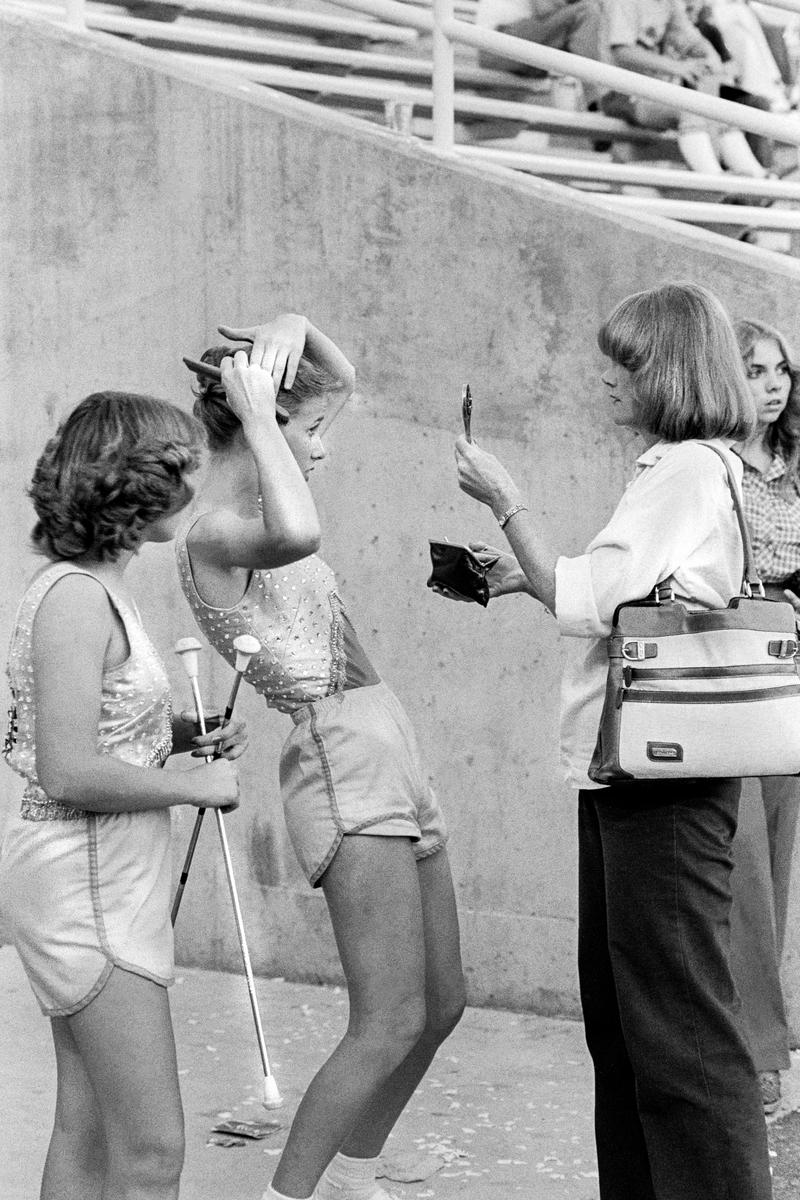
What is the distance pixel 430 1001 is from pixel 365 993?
0.27 metres

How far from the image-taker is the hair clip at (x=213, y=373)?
3298 millimetres

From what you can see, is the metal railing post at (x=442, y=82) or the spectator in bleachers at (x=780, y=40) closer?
the metal railing post at (x=442, y=82)

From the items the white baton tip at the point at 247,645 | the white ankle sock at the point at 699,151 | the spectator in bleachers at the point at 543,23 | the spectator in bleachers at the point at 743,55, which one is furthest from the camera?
the spectator in bleachers at the point at 743,55

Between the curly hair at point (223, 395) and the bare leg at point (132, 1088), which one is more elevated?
the curly hair at point (223, 395)

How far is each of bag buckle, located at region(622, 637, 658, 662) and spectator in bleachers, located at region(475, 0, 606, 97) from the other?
188 inches

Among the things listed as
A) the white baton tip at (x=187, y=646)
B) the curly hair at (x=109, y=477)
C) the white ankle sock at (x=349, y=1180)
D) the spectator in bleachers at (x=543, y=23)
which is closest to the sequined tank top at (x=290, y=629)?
the white baton tip at (x=187, y=646)

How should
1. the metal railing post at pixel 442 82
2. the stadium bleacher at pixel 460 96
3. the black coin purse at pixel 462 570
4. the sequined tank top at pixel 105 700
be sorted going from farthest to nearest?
the stadium bleacher at pixel 460 96
the metal railing post at pixel 442 82
the black coin purse at pixel 462 570
the sequined tank top at pixel 105 700

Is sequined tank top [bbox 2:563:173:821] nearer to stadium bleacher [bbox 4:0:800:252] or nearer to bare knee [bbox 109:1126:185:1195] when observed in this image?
bare knee [bbox 109:1126:185:1195]

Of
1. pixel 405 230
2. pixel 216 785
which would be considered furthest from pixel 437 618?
pixel 216 785

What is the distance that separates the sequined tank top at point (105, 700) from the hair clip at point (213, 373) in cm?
60

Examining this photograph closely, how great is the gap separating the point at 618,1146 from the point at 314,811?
2.91 feet

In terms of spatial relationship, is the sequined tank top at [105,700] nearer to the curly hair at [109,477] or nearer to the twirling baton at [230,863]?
the curly hair at [109,477]

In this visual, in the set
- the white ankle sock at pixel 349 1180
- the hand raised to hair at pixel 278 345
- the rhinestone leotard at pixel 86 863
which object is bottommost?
the white ankle sock at pixel 349 1180

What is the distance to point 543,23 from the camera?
289 inches
